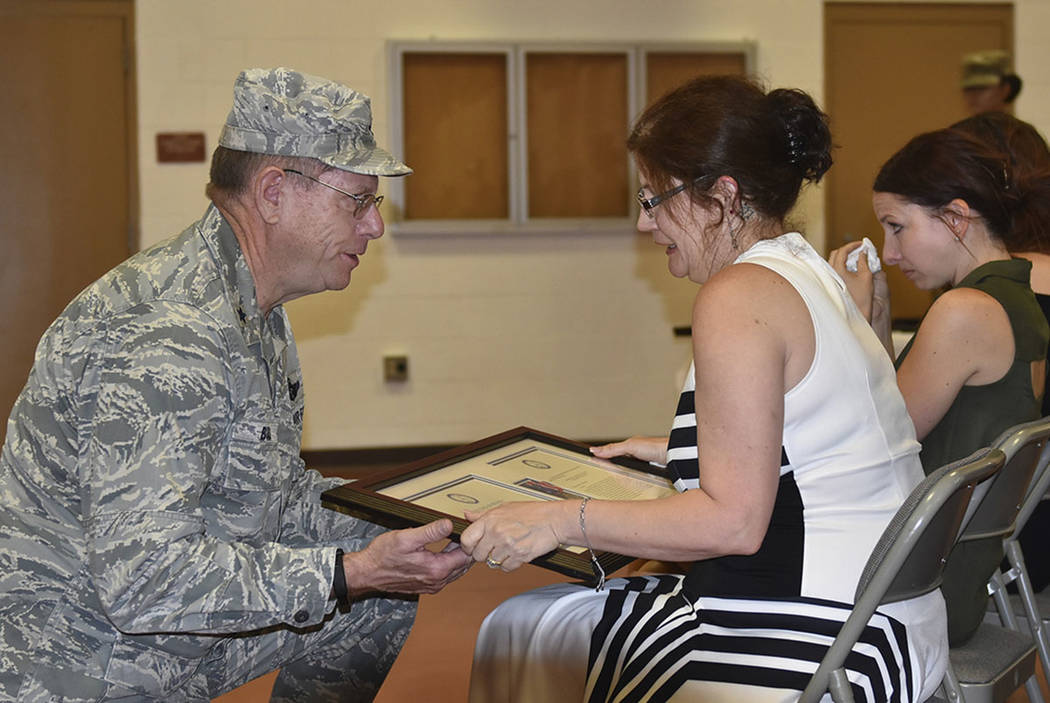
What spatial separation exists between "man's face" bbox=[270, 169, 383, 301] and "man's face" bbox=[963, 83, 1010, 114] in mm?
4073

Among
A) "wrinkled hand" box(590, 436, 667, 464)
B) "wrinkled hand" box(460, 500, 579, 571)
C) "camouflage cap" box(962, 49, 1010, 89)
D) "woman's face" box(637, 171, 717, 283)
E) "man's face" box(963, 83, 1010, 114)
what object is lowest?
"wrinkled hand" box(460, 500, 579, 571)

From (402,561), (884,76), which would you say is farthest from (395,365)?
(402,561)

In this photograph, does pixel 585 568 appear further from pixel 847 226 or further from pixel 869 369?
pixel 847 226

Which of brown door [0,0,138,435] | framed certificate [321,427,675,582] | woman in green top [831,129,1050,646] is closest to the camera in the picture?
framed certificate [321,427,675,582]

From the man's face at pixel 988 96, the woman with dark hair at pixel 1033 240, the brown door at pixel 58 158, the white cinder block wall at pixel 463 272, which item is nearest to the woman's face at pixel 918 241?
the woman with dark hair at pixel 1033 240

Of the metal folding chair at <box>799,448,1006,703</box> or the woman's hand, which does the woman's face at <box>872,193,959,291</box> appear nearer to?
the woman's hand

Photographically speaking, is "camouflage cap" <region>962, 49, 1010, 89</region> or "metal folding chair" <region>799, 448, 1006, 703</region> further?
"camouflage cap" <region>962, 49, 1010, 89</region>

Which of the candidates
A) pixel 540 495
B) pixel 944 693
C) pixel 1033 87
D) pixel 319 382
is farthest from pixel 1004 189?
pixel 1033 87

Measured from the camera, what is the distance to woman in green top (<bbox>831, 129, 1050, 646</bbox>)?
6.69 feet

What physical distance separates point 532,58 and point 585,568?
14.8 feet

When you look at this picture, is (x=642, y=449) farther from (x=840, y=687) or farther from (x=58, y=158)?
(x=58, y=158)

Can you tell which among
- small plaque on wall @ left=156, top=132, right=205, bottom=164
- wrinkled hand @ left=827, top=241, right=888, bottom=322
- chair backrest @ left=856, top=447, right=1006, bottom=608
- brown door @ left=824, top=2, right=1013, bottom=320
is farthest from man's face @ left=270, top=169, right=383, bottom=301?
brown door @ left=824, top=2, right=1013, bottom=320

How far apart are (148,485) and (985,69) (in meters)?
5.01

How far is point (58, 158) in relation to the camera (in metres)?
5.49
